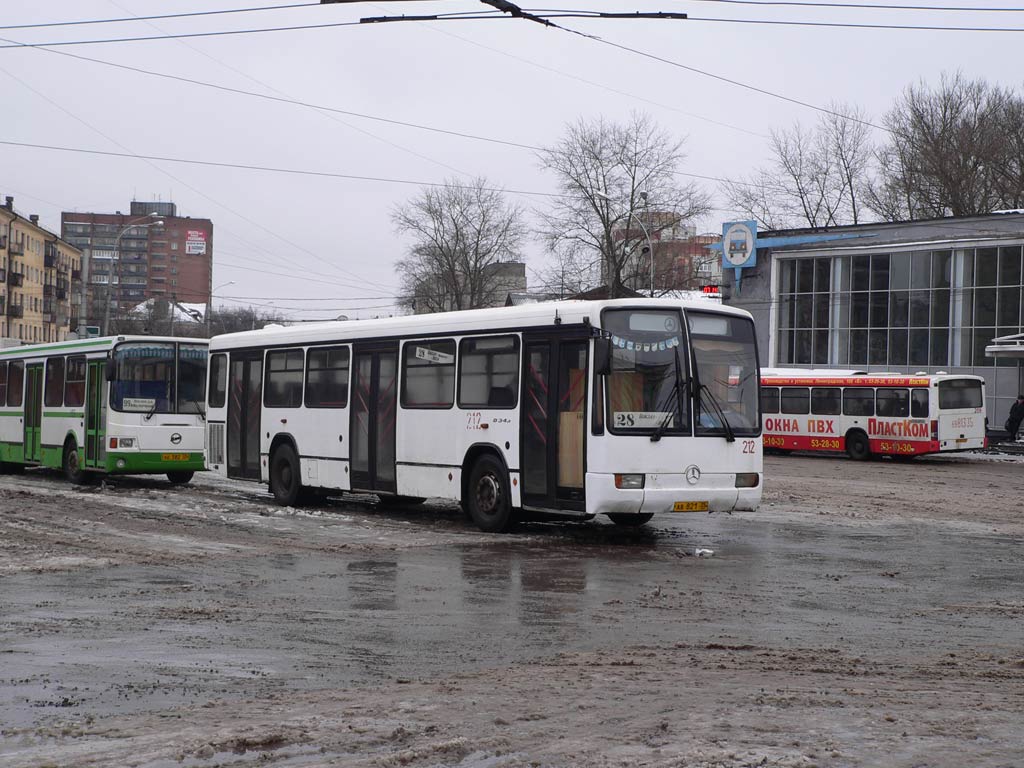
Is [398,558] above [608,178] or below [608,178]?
below

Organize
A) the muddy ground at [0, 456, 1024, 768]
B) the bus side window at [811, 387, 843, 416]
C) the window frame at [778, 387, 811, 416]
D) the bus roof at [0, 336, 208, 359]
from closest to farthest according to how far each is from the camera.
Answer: the muddy ground at [0, 456, 1024, 768] → the bus roof at [0, 336, 208, 359] → the bus side window at [811, 387, 843, 416] → the window frame at [778, 387, 811, 416]

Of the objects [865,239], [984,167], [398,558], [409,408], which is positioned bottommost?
[398,558]

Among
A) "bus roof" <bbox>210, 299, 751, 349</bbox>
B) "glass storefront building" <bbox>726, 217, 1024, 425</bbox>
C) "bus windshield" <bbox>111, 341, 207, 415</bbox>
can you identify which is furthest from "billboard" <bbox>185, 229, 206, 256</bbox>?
"bus roof" <bbox>210, 299, 751, 349</bbox>

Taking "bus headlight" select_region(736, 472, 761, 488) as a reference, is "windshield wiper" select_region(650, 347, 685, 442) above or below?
above

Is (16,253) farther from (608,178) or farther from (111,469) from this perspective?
(111,469)

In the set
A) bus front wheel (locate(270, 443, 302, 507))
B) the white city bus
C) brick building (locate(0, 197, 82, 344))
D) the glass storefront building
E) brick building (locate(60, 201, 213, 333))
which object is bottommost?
bus front wheel (locate(270, 443, 302, 507))

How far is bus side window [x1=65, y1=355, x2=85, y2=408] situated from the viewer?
25.1m

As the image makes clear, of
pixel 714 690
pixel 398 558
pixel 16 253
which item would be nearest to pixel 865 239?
pixel 398 558

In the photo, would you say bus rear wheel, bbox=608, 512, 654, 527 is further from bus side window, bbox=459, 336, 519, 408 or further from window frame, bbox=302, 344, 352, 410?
window frame, bbox=302, 344, 352, 410

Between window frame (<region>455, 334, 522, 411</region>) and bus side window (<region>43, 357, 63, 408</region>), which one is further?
bus side window (<region>43, 357, 63, 408</region>)

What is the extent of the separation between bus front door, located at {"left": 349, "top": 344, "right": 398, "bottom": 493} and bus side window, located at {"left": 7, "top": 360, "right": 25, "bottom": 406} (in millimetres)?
12547

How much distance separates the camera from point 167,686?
22.8 feet

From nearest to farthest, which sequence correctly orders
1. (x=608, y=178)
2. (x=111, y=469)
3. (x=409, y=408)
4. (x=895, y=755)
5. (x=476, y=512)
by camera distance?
(x=895, y=755) < (x=476, y=512) < (x=409, y=408) < (x=111, y=469) < (x=608, y=178)

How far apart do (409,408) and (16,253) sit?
10486cm
